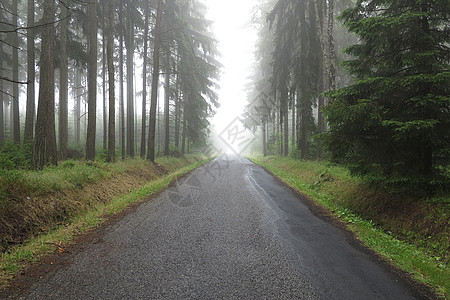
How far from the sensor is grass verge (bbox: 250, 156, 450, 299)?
3.39 m

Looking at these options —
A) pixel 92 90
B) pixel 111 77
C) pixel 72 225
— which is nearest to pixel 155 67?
pixel 111 77

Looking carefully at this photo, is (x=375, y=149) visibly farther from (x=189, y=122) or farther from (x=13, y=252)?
(x=189, y=122)

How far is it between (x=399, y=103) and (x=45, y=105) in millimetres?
10426

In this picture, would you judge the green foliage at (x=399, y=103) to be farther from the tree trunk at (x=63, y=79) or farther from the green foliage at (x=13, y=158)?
the tree trunk at (x=63, y=79)

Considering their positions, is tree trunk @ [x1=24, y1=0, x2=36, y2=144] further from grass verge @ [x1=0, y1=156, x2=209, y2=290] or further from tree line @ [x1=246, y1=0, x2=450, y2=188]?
tree line @ [x1=246, y1=0, x2=450, y2=188]

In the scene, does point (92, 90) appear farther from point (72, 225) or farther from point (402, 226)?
point (402, 226)

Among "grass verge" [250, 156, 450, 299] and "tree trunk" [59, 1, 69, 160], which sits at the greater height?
"tree trunk" [59, 1, 69, 160]

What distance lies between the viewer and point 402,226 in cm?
475

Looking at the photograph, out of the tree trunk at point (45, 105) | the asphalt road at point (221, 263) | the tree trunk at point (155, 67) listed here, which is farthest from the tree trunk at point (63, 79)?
the asphalt road at point (221, 263)

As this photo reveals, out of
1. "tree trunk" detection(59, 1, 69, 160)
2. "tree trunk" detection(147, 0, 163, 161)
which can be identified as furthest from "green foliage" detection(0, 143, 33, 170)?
"tree trunk" detection(147, 0, 163, 161)

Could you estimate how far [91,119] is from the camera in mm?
10617

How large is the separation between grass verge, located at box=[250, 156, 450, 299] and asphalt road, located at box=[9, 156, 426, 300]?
45cm

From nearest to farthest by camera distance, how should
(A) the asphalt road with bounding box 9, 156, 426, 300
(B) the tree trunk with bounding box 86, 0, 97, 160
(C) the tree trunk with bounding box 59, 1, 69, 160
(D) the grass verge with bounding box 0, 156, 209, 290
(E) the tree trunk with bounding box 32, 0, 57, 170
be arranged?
(A) the asphalt road with bounding box 9, 156, 426, 300
(D) the grass verge with bounding box 0, 156, 209, 290
(E) the tree trunk with bounding box 32, 0, 57, 170
(B) the tree trunk with bounding box 86, 0, 97, 160
(C) the tree trunk with bounding box 59, 1, 69, 160

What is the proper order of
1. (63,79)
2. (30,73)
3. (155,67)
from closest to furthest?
(63,79), (30,73), (155,67)
